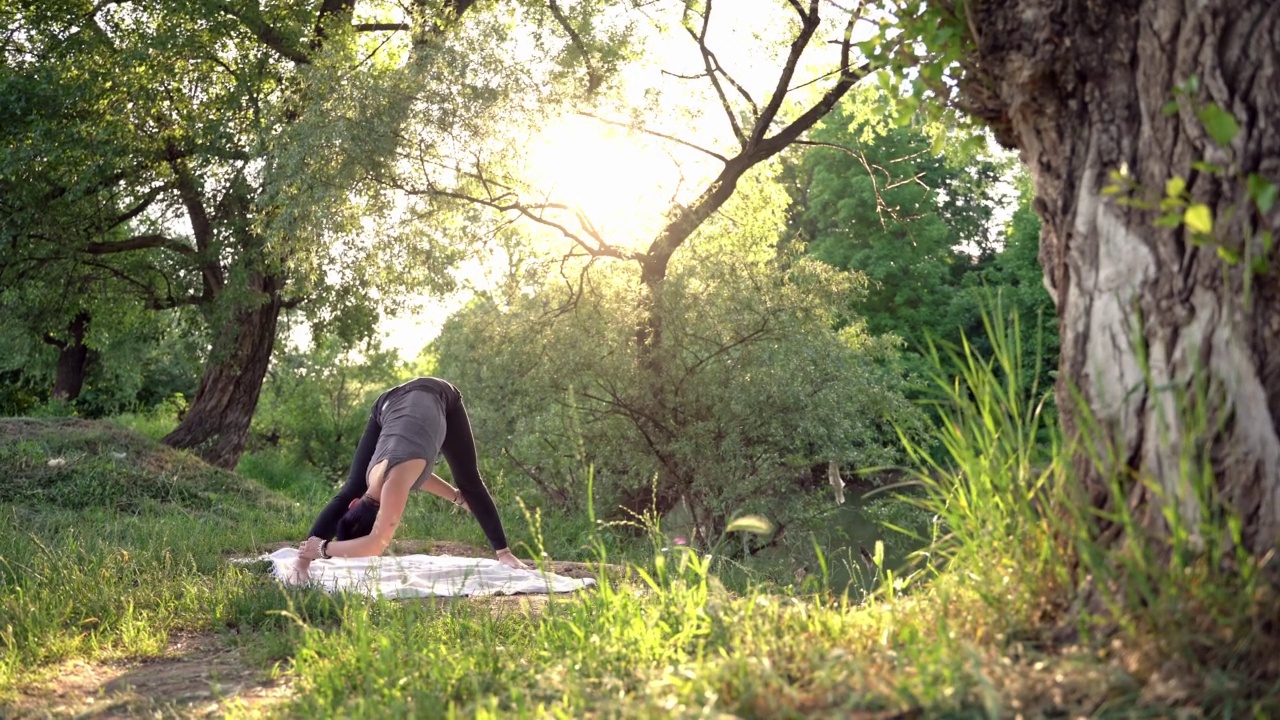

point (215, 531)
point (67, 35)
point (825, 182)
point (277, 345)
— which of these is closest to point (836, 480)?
point (215, 531)

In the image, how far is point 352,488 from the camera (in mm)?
8281

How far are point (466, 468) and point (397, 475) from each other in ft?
2.26

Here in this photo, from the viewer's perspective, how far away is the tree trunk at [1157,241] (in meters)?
2.96

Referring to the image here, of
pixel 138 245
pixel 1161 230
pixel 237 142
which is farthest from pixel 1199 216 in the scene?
pixel 138 245

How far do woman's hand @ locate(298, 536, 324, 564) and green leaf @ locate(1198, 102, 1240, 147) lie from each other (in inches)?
242

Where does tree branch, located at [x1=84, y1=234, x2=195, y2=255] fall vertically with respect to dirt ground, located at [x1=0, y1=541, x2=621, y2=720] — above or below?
above

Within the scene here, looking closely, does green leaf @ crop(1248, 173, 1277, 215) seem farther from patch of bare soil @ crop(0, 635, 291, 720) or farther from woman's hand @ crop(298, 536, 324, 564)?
woman's hand @ crop(298, 536, 324, 564)

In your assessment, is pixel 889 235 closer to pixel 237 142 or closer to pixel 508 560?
pixel 237 142

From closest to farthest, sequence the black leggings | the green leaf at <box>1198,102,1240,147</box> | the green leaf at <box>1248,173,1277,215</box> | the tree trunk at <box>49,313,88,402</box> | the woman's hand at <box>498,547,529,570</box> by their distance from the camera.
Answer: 1. the green leaf at <box>1248,173,1277,215</box>
2. the green leaf at <box>1198,102,1240,147</box>
3. the black leggings
4. the woman's hand at <box>498,547,529,570</box>
5. the tree trunk at <box>49,313,88,402</box>

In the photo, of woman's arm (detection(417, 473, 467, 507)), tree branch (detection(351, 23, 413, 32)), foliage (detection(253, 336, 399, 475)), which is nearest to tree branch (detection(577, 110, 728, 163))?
woman's arm (detection(417, 473, 467, 507))

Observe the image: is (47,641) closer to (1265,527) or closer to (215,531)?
(1265,527)

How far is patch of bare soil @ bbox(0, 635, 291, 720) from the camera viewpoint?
4293mm

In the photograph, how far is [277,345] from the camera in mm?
24234

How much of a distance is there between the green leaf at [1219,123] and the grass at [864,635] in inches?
36.0
